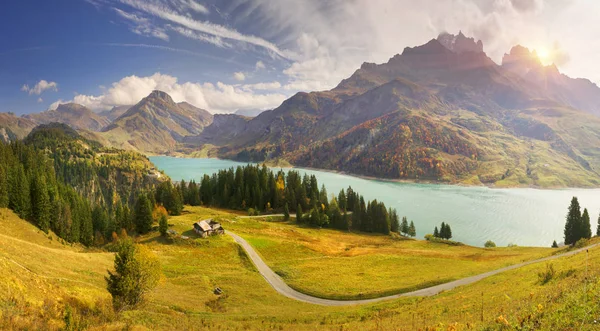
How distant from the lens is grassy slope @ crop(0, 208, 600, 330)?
63.3 feet

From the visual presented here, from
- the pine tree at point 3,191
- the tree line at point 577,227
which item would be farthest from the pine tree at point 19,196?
the tree line at point 577,227

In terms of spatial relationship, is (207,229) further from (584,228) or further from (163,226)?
(584,228)

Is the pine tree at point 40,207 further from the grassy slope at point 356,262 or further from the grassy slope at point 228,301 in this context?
the grassy slope at point 356,262

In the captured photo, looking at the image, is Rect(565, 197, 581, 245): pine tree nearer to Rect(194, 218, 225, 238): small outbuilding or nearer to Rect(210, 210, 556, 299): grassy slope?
Rect(210, 210, 556, 299): grassy slope

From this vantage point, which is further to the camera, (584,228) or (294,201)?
(294,201)

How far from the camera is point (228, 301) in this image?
4034cm

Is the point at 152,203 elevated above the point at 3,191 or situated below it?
below

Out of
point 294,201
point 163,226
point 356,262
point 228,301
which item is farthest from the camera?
point 294,201

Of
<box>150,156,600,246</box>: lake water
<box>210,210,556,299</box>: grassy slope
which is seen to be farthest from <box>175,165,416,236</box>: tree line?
<box>150,156,600,246</box>: lake water

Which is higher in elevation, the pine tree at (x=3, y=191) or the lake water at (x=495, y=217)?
the pine tree at (x=3, y=191)

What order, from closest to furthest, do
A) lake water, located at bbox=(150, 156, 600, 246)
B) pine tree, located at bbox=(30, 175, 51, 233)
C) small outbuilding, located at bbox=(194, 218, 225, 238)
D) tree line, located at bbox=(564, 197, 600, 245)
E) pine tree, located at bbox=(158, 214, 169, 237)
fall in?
pine tree, located at bbox=(30, 175, 51, 233) → pine tree, located at bbox=(158, 214, 169, 237) → small outbuilding, located at bbox=(194, 218, 225, 238) → tree line, located at bbox=(564, 197, 600, 245) → lake water, located at bbox=(150, 156, 600, 246)

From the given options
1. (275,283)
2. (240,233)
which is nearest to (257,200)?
(240,233)

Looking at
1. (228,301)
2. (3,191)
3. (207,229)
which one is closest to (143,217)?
(207,229)

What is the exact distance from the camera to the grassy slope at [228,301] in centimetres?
1928
